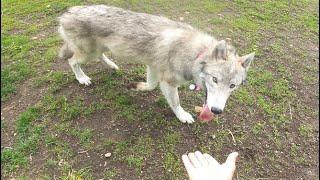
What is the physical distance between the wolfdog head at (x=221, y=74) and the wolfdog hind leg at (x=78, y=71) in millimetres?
2001

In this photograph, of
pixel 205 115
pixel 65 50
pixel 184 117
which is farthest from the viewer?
pixel 65 50

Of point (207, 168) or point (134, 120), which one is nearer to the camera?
point (207, 168)

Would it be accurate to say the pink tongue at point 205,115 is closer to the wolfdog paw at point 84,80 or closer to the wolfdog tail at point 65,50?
the wolfdog paw at point 84,80

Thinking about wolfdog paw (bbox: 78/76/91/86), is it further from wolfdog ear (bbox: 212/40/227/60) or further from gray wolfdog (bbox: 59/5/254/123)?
wolfdog ear (bbox: 212/40/227/60)

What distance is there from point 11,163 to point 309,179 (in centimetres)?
354

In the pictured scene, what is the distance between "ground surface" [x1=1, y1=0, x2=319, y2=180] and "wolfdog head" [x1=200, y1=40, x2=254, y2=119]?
1.00m

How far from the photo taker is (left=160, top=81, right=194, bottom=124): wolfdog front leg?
477 cm

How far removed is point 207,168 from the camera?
303 centimetres

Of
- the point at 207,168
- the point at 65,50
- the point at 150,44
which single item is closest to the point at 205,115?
the point at 150,44

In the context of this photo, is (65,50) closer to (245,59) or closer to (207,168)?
(245,59)

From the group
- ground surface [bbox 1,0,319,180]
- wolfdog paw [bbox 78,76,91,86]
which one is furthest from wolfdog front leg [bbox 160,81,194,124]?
wolfdog paw [bbox 78,76,91,86]

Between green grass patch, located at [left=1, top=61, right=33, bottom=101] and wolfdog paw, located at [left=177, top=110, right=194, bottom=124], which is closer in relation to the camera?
wolfdog paw, located at [left=177, top=110, right=194, bottom=124]

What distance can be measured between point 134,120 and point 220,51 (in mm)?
1638

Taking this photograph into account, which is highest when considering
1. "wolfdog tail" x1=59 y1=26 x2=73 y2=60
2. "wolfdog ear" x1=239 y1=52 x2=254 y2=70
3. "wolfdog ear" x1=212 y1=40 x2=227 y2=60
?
"wolfdog ear" x1=212 y1=40 x2=227 y2=60
